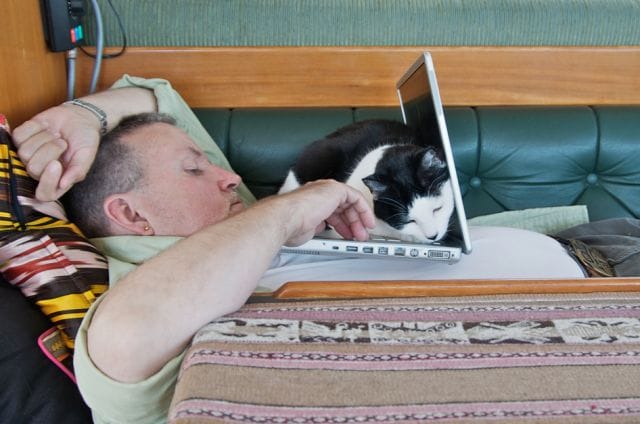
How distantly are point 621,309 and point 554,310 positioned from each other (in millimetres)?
76

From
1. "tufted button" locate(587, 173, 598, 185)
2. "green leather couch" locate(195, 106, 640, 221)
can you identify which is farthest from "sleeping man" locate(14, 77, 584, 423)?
"tufted button" locate(587, 173, 598, 185)

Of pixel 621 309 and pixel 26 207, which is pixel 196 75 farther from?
pixel 621 309

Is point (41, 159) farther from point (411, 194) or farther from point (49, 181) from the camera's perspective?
point (411, 194)

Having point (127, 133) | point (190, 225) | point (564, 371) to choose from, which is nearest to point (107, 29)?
point (127, 133)

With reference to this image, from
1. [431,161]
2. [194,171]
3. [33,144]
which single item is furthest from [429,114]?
[33,144]

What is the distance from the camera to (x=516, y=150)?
1309 mm

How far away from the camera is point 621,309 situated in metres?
0.61

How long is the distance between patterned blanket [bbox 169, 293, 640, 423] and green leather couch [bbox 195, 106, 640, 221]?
2.40 feet

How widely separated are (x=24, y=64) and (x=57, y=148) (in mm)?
325

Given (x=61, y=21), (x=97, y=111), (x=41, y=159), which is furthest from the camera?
(x=61, y=21)

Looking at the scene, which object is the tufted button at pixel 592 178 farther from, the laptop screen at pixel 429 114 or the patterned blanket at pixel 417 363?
the patterned blanket at pixel 417 363

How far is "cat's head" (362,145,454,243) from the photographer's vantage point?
3.89 feet

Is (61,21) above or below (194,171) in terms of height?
above

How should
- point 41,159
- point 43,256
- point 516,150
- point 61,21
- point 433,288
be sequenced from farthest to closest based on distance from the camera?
point 516,150 < point 61,21 < point 41,159 < point 43,256 < point 433,288
